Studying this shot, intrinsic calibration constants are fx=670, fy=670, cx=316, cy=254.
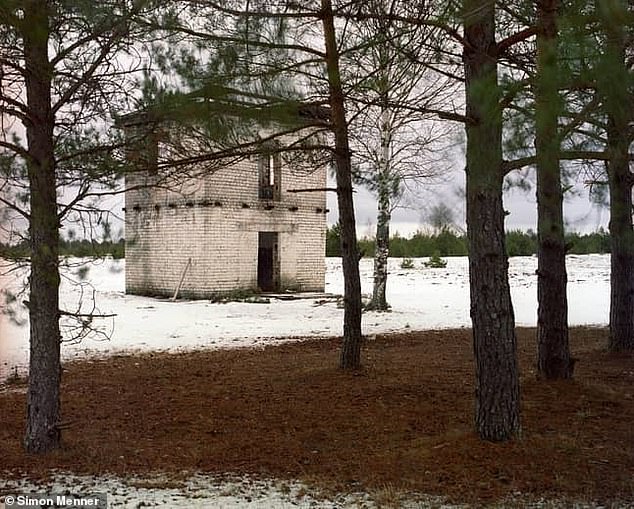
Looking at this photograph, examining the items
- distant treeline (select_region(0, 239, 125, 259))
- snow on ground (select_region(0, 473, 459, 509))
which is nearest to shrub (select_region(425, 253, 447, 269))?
distant treeline (select_region(0, 239, 125, 259))

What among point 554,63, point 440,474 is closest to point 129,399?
point 440,474

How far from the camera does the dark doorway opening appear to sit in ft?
53.8

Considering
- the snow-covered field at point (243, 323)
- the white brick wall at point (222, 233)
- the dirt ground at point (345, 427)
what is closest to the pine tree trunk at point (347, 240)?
the dirt ground at point (345, 427)

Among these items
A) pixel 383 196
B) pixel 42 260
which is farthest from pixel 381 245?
pixel 42 260

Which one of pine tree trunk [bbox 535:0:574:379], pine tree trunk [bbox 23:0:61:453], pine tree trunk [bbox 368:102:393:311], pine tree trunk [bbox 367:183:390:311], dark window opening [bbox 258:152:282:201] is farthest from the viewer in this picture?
dark window opening [bbox 258:152:282:201]

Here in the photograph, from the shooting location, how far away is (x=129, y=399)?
5.66 meters

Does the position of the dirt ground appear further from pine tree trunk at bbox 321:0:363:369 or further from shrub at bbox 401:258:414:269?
shrub at bbox 401:258:414:269

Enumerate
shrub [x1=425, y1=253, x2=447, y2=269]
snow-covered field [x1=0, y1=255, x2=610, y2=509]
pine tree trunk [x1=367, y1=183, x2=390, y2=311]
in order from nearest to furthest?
snow-covered field [x1=0, y1=255, x2=610, y2=509]
pine tree trunk [x1=367, y1=183, x2=390, y2=311]
shrub [x1=425, y1=253, x2=447, y2=269]

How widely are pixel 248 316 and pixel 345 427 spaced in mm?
7964

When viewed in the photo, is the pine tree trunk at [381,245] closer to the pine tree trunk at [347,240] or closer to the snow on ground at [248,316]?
the snow on ground at [248,316]

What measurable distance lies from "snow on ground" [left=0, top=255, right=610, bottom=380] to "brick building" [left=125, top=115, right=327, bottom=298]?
2.55ft

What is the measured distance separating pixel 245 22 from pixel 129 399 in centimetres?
325

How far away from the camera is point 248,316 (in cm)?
1241

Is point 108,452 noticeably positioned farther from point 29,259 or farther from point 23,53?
point 23,53
